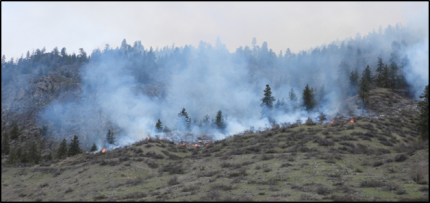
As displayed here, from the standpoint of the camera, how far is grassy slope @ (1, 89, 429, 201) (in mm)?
14758

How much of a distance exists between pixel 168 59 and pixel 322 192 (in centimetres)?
18582

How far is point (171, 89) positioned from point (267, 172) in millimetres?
133973

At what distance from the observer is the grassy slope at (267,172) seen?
14.8 m

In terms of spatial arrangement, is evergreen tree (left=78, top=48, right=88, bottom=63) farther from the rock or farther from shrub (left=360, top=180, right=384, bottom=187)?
shrub (left=360, top=180, right=384, bottom=187)

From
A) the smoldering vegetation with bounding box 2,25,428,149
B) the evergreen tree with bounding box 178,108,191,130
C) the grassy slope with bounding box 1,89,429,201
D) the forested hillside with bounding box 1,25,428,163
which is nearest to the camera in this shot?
the grassy slope with bounding box 1,89,429,201

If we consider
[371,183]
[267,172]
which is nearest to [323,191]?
[371,183]

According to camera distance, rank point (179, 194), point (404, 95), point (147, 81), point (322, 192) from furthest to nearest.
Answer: point (147, 81) < point (404, 95) < point (179, 194) < point (322, 192)

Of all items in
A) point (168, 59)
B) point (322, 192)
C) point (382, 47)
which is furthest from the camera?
point (168, 59)

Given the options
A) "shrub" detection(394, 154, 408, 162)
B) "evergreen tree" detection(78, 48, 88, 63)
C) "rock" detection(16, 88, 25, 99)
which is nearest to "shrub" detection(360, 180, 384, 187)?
"shrub" detection(394, 154, 408, 162)

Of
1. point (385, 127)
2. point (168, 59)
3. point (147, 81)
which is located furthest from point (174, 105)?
point (385, 127)

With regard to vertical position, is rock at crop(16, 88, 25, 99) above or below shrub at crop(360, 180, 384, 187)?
above

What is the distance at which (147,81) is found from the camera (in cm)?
15300

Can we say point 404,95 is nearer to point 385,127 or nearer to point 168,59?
point 385,127

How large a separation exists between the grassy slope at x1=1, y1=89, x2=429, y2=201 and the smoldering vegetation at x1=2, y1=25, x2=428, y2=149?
63.0ft
